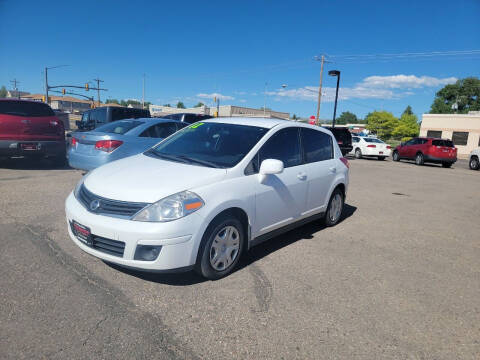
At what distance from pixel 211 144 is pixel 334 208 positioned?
8.15 ft

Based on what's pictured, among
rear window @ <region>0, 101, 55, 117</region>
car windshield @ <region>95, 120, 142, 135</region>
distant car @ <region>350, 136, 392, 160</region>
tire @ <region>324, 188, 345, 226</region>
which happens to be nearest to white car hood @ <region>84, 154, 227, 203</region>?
tire @ <region>324, 188, 345, 226</region>

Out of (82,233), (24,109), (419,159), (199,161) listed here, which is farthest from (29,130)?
(419,159)

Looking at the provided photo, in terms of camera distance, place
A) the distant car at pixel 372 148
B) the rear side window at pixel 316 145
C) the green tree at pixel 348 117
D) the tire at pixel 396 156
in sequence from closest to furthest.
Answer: the rear side window at pixel 316 145 < the distant car at pixel 372 148 < the tire at pixel 396 156 < the green tree at pixel 348 117

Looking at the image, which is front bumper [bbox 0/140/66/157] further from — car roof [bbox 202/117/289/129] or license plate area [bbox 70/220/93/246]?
license plate area [bbox 70/220/93/246]

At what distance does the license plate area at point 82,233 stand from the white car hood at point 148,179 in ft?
1.12

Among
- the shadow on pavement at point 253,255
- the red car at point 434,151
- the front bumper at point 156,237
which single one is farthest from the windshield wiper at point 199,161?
the red car at point 434,151

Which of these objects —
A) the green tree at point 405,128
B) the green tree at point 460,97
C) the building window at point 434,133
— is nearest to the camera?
the building window at point 434,133

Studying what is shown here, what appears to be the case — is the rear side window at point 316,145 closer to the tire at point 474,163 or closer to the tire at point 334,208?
the tire at point 334,208

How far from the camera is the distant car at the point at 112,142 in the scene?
6.39m

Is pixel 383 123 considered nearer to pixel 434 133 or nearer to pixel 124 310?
pixel 434 133

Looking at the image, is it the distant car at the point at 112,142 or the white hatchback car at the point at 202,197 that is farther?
the distant car at the point at 112,142

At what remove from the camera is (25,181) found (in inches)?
288

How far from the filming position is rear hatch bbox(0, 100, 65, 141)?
8102 mm

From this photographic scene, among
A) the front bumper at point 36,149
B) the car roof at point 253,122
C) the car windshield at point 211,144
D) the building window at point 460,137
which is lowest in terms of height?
the front bumper at point 36,149
